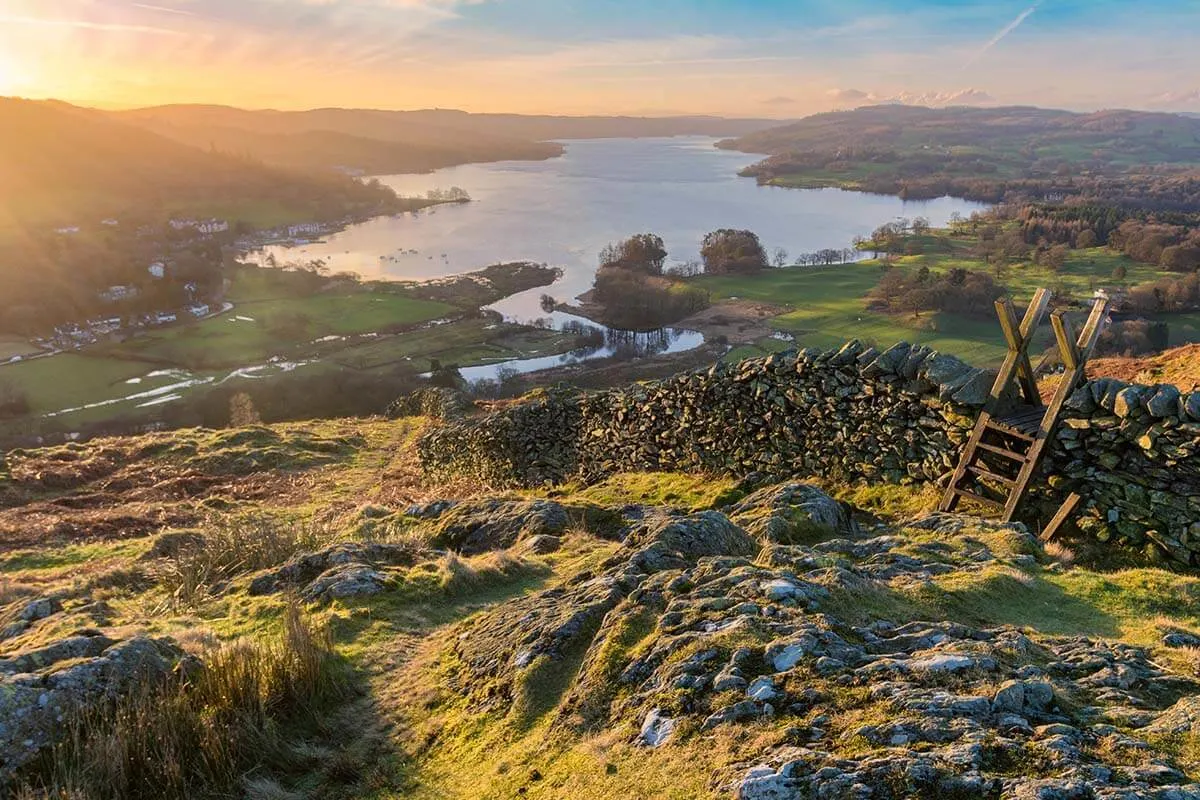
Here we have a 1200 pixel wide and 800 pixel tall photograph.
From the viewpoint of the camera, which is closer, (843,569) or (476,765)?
(476,765)

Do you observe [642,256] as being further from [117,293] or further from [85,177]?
[85,177]

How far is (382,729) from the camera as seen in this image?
5383 millimetres

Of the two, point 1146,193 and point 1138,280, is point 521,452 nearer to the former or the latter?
point 1138,280

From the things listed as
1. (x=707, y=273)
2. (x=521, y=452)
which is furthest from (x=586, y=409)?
(x=707, y=273)

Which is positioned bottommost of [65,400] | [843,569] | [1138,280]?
[65,400]

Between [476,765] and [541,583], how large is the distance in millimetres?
3774

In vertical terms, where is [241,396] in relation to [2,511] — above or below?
below

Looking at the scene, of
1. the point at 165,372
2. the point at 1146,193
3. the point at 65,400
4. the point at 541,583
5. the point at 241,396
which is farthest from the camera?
the point at 1146,193

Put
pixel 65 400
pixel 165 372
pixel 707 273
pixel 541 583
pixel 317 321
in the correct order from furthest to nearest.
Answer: pixel 707 273, pixel 317 321, pixel 165 372, pixel 65 400, pixel 541 583

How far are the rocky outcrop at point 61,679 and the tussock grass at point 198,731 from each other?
0.12 meters

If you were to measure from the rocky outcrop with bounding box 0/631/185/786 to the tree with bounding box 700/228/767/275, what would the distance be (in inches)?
4585

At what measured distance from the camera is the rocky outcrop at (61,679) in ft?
15.2

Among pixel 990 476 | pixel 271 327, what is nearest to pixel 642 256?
pixel 271 327

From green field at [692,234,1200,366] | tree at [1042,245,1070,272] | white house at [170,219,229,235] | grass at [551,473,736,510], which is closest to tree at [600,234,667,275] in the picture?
green field at [692,234,1200,366]
